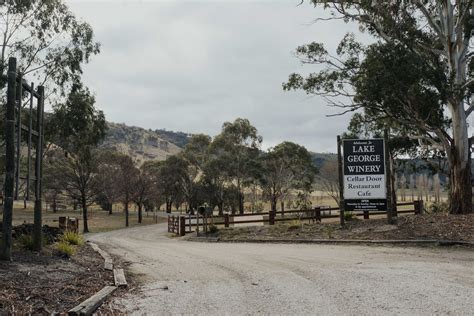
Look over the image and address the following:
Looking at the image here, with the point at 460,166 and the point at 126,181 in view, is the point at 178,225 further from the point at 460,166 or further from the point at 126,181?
the point at 126,181

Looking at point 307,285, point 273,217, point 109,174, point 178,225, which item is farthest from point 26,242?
point 109,174

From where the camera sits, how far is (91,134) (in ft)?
85.6

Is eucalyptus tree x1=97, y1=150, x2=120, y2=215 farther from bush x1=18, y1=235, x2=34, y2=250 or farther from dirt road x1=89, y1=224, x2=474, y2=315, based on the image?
dirt road x1=89, y1=224, x2=474, y2=315

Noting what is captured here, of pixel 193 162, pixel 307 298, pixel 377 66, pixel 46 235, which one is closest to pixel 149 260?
pixel 46 235

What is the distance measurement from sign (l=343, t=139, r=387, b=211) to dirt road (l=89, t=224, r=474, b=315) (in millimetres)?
6169

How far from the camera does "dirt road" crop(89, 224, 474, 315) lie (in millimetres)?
6441

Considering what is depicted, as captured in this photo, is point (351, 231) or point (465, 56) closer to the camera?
point (351, 231)

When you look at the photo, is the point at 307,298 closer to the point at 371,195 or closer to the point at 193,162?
the point at 371,195

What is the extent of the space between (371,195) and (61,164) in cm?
3738

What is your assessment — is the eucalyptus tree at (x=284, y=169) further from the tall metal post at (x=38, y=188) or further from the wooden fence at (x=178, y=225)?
the tall metal post at (x=38, y=188)

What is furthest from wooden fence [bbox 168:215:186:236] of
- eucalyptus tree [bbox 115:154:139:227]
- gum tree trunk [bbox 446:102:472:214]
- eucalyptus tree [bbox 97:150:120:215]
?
eucalyptus tree [bbox 115:154:139:227]

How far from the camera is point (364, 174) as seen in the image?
1875 cm

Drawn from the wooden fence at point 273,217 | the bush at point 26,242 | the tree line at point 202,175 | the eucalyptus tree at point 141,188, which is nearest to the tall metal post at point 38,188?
the bush at point 26,242

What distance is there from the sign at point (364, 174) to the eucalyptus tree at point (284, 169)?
40.1 metres
